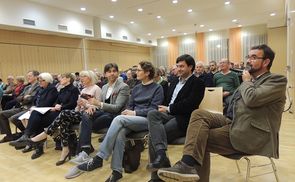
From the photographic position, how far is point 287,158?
9.17 ft

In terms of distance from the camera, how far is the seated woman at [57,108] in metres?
3.32

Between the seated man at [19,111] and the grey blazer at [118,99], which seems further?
the seated man at [19,111]

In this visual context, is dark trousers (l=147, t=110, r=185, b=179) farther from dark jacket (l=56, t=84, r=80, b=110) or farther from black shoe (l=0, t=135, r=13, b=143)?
black shoe (l=0, t=135, r=13, b=143)

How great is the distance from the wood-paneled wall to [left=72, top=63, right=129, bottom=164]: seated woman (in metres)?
6.49

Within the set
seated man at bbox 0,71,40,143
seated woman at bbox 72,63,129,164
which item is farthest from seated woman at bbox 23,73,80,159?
seated man at bbox 0,71,40,143

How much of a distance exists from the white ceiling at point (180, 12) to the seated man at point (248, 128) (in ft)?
24.0

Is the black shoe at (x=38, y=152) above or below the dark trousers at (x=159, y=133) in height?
below

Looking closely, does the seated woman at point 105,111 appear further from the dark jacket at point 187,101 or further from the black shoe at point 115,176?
the dark jacket at point 187,101

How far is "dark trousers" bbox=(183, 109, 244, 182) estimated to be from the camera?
1.74 m

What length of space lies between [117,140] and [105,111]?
637mm

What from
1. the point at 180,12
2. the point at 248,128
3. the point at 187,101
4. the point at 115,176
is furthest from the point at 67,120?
the point at 180,12

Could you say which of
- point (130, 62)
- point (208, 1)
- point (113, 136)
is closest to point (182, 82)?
point (113, 136)

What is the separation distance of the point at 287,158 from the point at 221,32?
1131 cm

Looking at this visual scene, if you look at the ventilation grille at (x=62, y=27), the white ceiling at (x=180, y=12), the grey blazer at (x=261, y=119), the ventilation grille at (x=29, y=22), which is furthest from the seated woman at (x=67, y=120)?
the ventilation grille at (x=62, y=27)
